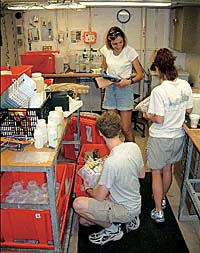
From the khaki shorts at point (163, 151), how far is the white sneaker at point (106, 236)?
0.63 meters

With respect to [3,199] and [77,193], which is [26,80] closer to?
[3,199]

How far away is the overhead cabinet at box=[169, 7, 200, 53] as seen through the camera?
402 centimetres

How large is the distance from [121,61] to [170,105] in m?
1.32

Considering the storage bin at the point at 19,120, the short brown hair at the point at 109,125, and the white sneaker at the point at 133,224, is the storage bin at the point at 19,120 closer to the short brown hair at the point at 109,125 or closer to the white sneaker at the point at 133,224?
the short brown hair at the point at 109,125

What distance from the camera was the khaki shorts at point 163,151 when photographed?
239 centimetres

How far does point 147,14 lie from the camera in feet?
16.6

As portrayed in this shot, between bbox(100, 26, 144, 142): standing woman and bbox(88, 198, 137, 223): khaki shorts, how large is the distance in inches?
59.9

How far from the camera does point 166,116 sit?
2309 millimetres

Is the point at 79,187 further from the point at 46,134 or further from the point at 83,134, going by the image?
the point at 83,134

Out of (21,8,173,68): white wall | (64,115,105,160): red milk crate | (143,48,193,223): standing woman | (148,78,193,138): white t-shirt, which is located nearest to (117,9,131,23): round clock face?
(21,8,173,68): white wall

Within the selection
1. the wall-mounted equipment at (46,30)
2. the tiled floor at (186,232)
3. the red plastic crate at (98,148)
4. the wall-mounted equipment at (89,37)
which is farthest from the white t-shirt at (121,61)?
the wall-mounted equipment at (46,30)

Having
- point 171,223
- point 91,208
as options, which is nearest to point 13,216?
point 91,208

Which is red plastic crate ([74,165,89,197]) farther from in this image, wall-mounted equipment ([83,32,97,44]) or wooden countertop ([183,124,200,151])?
wall-mounted equipment ([83,32,97,44])

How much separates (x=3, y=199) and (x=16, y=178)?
279mm
